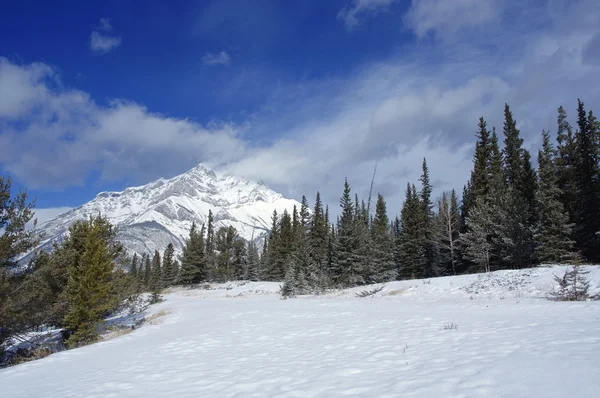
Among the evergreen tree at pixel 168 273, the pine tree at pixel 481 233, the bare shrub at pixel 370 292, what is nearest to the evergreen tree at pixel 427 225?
the pine tree at pixel 481 233

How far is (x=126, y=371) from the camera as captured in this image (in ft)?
23.6

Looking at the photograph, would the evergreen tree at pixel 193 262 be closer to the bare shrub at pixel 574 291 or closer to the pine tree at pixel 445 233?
the pine tree at pixel 445 233

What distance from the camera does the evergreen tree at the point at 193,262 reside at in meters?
65.6

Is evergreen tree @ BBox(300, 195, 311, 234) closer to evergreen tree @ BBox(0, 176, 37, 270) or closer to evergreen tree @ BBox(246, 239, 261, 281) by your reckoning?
evergreen tree @ BBox(246, 239, 261, 281)

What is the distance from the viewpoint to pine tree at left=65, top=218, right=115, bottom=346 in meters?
15.0

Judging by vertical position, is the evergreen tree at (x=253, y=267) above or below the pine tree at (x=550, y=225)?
below

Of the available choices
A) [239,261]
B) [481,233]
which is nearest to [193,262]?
[239,261]

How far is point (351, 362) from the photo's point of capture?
6.08m

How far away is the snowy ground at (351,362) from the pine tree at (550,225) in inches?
753

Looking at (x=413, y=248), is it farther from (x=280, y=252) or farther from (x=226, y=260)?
(x=226, y=260)

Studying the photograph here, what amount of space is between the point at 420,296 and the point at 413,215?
90.9ft

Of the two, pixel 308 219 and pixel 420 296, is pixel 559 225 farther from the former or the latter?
pixel 308 219

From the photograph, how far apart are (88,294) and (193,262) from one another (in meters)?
52.1

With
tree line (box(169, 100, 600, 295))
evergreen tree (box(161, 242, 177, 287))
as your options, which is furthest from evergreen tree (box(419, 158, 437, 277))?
evergreen tree (box(161, 242, 177, 287))
